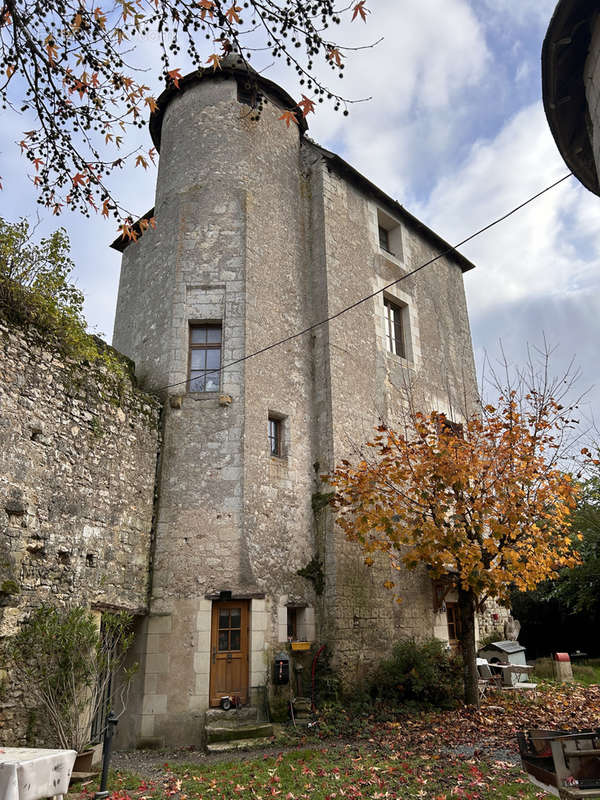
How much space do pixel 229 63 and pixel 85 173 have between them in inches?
346

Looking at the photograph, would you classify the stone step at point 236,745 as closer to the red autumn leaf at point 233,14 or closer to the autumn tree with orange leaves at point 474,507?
the autumn tree with orange leaves at point 474,507

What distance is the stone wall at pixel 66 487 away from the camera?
6.59m

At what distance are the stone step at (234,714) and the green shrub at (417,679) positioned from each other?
2.24 meters

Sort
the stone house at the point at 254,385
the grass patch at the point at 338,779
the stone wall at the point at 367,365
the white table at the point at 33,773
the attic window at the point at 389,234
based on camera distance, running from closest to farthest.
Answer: the white table at the point at 33,773, the grass patch at the point at 338,779, the stone house at the point at 254,385, the stone wall at the point at 367,365, the attic window at the point at 389,234

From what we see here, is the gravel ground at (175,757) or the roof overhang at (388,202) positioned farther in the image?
the roof overhang at (388,202)

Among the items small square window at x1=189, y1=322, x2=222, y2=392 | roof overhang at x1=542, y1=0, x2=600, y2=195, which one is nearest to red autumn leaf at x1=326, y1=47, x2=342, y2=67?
roof overhang at x1=542, y1=0, x2=600, y2=195

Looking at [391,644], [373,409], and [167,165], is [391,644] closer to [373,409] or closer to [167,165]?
[373,409]

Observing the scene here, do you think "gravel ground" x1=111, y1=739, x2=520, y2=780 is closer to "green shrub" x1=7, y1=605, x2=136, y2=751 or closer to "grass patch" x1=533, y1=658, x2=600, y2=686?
"green shrub" x1=7, y1=605, x2=136, y2=751

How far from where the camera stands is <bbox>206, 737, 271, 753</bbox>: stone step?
7375 millimetres

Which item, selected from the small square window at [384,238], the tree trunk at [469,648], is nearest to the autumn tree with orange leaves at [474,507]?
the tree trunk at [469,648]

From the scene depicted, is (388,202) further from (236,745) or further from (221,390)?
(236,745)

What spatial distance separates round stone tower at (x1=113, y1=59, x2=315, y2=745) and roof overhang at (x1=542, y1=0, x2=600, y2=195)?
3.44 metres

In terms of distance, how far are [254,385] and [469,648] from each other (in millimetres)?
5700

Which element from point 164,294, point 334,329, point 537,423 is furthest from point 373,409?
point 164,294
